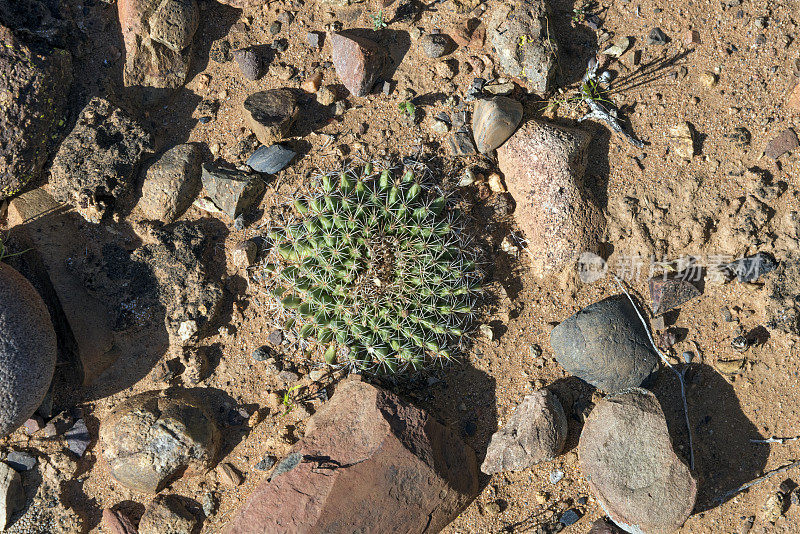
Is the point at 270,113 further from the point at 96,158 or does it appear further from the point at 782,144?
the point at 782,144

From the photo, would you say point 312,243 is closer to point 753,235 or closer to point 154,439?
point 154,439

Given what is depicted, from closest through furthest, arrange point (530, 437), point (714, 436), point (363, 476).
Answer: point (363, 476) < point (530, 437) < point (714, 436)

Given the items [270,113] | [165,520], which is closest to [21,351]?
[165,520]

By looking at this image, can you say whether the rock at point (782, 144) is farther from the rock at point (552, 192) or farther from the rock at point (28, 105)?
the rock at point (28, 105)

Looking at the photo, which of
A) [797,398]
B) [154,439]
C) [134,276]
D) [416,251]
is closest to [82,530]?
[154,439]

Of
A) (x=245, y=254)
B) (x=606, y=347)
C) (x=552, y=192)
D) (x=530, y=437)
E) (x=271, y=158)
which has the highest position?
(x=271, y=158)

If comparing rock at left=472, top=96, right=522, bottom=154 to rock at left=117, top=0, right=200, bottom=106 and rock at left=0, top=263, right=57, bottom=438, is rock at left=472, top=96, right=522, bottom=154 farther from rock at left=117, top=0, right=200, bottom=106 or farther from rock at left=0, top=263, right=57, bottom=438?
rock at left=0, top=263, right=57, bottom=438

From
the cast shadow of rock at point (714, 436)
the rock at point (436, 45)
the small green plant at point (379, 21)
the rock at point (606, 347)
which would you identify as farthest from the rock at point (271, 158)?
the cast shadow of rock at point (714, 436)
